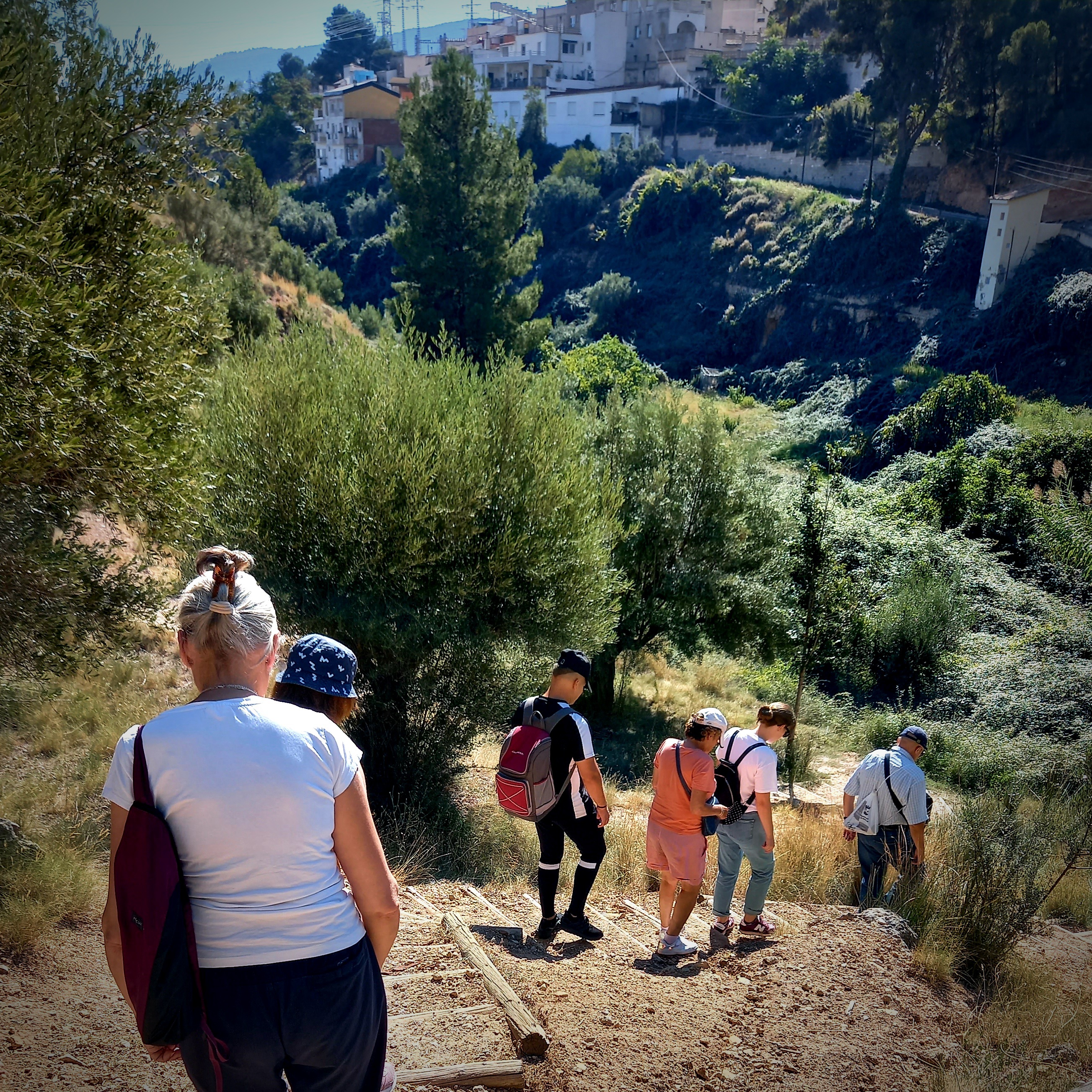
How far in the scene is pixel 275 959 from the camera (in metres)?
2.21

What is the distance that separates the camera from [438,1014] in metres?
3.94

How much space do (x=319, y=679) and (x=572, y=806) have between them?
2792 mm

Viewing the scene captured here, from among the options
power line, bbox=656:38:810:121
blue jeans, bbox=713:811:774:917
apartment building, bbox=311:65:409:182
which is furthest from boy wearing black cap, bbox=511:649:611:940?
apartment building, bbox=311:65:409:182

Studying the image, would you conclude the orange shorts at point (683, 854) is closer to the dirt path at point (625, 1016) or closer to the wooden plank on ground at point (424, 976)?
the dirt path at point (625, 1016)

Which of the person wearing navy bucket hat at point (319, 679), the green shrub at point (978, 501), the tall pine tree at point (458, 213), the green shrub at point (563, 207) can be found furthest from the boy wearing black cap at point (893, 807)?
the green shrub at point (563, 207)

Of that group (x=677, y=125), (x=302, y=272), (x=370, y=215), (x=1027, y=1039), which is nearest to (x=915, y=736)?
(x=1027, y=1039)

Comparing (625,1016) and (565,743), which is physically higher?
(565,743)

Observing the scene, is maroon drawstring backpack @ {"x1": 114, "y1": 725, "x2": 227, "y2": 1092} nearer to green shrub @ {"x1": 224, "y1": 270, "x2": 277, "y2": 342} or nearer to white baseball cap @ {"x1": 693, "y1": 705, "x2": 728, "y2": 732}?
white baseball cap @ {"x1": 693, "y1": 705, "x2": 728, "y2": 732}

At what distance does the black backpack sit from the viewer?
17.5 feet

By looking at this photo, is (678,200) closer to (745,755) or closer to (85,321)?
(85,321)

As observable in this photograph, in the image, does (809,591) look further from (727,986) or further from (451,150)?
(451,150)

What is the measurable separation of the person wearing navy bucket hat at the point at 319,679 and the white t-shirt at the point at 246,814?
1.16 ft

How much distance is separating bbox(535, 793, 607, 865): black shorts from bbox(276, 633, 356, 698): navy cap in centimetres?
267

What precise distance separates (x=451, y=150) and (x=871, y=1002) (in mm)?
25301
